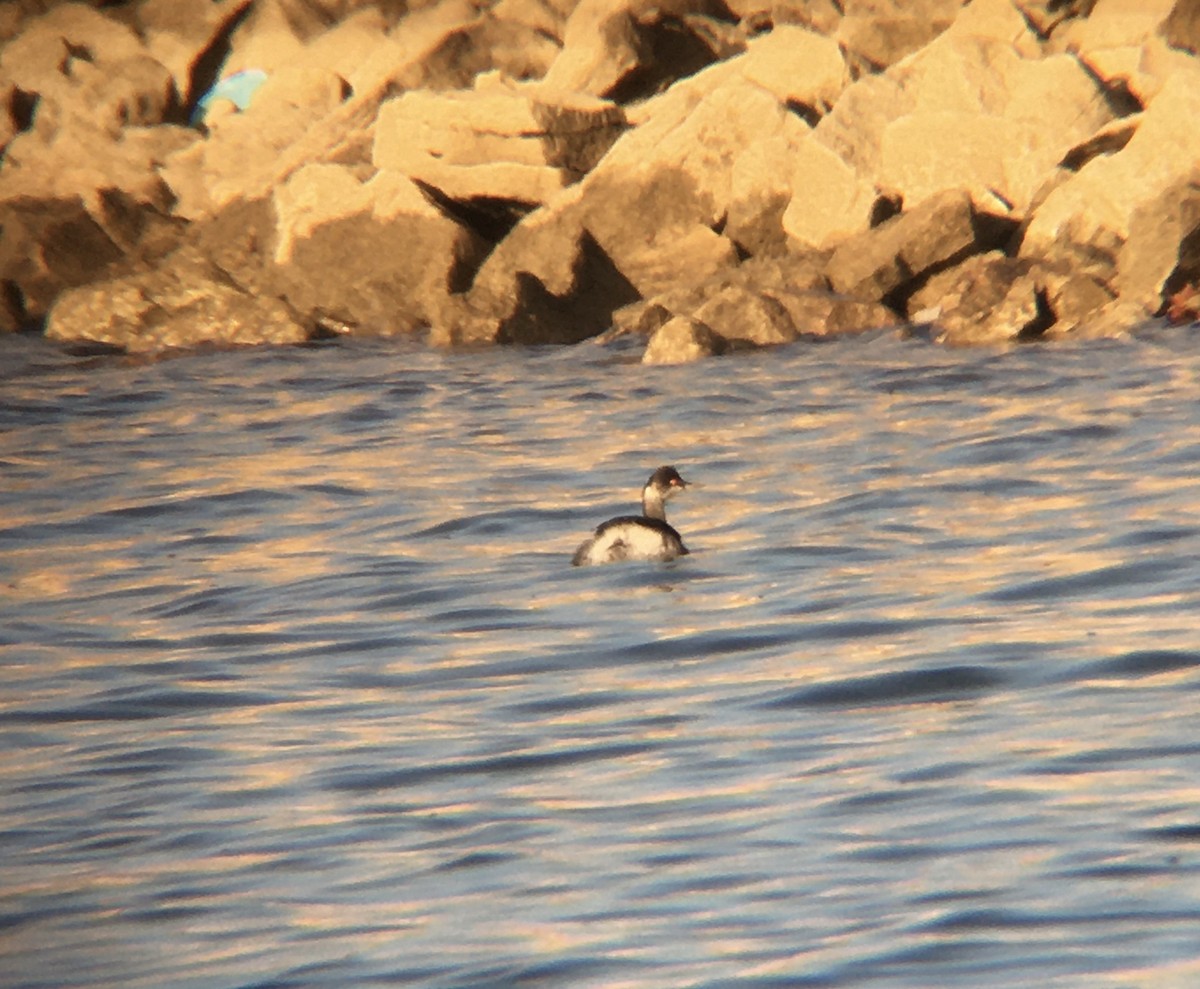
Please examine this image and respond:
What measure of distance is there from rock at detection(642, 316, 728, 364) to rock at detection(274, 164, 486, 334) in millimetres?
2683

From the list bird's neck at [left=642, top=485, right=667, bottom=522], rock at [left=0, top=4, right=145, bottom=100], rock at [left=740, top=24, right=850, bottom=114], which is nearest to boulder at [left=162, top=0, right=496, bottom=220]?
rock at [left=0, top=4, right=145, bottom=100]

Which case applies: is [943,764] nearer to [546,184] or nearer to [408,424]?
[408,424]

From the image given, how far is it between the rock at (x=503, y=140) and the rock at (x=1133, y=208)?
189 inches

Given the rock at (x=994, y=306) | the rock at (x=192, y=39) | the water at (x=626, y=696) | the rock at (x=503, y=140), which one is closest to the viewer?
the water at (x=626, y=696)

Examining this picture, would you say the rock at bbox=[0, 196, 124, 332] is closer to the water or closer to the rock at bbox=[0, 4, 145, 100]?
the rock at bbox=[0, 4, 145, 100]

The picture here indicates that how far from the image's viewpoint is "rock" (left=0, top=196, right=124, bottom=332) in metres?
24.6

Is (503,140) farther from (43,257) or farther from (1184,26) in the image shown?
(1184,26)

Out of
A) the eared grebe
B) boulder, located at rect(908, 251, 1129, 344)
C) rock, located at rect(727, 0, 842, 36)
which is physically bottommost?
the eared grebe

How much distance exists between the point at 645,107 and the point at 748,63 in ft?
3.67

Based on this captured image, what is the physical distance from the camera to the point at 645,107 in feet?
72.5

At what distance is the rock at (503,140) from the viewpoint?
21.3 meters

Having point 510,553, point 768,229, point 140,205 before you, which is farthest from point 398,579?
point 140,205

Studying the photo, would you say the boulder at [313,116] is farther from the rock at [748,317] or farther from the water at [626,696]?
the water at [626,696]

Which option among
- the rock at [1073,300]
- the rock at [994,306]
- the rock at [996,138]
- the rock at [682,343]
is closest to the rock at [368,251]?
the rock at [682,343]
